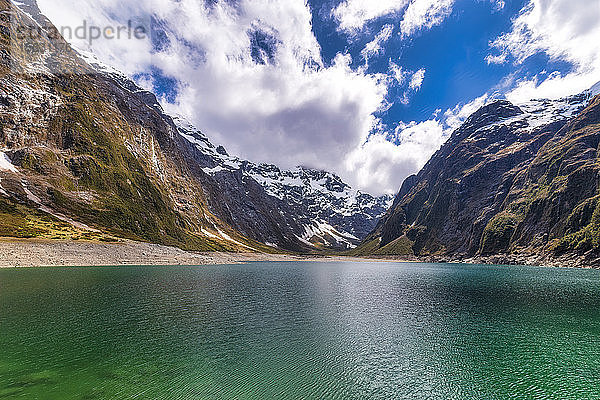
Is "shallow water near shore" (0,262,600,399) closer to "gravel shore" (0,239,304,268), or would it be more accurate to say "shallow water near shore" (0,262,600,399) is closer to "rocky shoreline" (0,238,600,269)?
"gravel shore" (0,239,304,268)

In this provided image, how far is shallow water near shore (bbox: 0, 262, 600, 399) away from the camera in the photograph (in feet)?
67.3

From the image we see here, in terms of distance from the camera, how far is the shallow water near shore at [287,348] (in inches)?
807

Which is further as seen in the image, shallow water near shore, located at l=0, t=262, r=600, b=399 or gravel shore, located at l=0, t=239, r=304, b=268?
gravel shore, located at l=0, t=239, r=304, b=268

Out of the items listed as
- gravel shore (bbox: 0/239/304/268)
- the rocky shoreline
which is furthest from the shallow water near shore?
the rocky shoreline

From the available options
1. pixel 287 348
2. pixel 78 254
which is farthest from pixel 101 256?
pixel 287 348

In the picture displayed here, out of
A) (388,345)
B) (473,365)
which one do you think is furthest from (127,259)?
(473,365)

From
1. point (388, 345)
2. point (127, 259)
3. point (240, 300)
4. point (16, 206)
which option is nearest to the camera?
point (388, 345)

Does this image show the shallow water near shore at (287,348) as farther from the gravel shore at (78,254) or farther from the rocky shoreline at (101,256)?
the rocky shoreline at (101,256)

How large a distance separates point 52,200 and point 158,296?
460ft

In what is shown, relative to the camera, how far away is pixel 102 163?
195 meters

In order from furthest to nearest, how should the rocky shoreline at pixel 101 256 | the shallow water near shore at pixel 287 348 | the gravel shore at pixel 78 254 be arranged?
the rocky shoreline at pixel 101 256 < the gravel shore at pixel 78 254 < the shallow water near shore at pixel 287 348

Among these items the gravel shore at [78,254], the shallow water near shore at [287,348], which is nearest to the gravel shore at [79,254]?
the gravel shore at [78,254]

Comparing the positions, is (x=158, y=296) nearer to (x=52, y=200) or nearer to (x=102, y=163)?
(x=52, y=200)

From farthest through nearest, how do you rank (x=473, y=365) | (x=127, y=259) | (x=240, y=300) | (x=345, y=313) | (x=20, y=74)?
1. (x=20, y=74)
2. (x=127, y=259)
3. (x=240, y=300)
4. (x=345, y=313)
5. (x=473, y=365)
